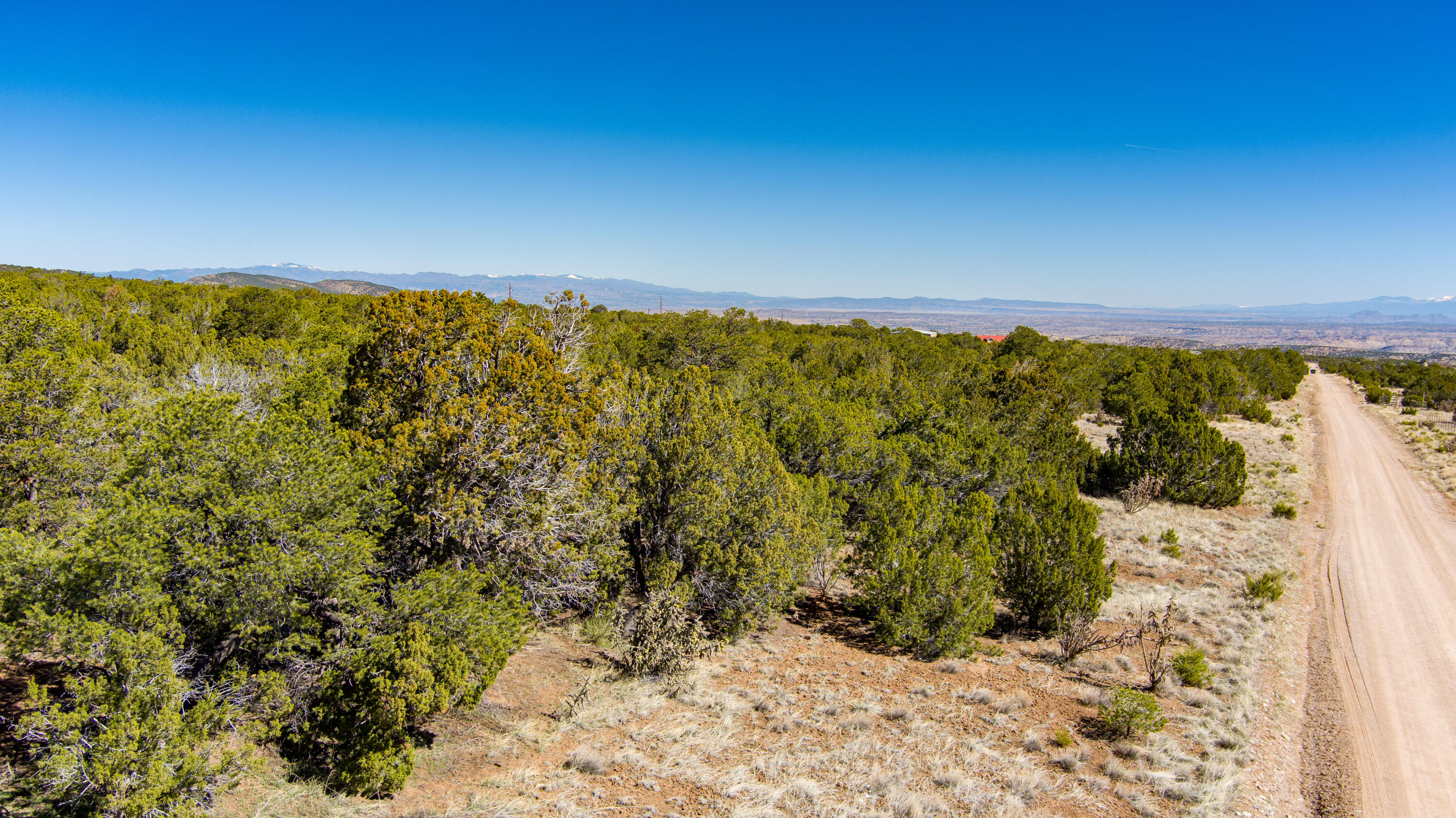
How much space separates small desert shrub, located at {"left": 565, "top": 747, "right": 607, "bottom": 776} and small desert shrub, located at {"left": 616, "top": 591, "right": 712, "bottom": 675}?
2.78 m

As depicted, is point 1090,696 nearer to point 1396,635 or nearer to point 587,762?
point 587,762

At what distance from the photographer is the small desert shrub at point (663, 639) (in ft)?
42.2

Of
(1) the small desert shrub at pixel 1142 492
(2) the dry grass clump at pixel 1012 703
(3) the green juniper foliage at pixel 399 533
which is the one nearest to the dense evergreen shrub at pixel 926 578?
(3) the green juniper foliage at pixel 399 533

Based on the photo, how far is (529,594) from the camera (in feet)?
39.9

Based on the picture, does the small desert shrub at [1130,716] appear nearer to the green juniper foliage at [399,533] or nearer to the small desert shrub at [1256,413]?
the green juniper foliage at [399,533]

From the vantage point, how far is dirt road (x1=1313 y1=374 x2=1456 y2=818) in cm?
1077

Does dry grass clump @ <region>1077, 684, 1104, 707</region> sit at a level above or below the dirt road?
above

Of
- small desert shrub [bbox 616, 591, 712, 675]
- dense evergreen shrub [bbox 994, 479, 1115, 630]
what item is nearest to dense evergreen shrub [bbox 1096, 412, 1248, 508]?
dense evergreen shrub [bbox 994, 479, 1115, 630]

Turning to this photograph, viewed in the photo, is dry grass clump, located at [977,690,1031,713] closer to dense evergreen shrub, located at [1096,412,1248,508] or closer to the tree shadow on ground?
the tree shadow on ground

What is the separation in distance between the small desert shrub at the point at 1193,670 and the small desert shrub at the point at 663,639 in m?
10.1

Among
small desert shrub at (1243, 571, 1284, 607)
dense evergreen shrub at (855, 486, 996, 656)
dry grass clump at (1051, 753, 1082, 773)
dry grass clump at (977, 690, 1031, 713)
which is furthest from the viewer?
small desert shrub at (1243, 571, 1284, 607)

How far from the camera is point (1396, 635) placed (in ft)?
52.7

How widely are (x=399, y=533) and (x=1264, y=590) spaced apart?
22368 millimetres

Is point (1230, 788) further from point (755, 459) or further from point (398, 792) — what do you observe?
point (398, 792)
